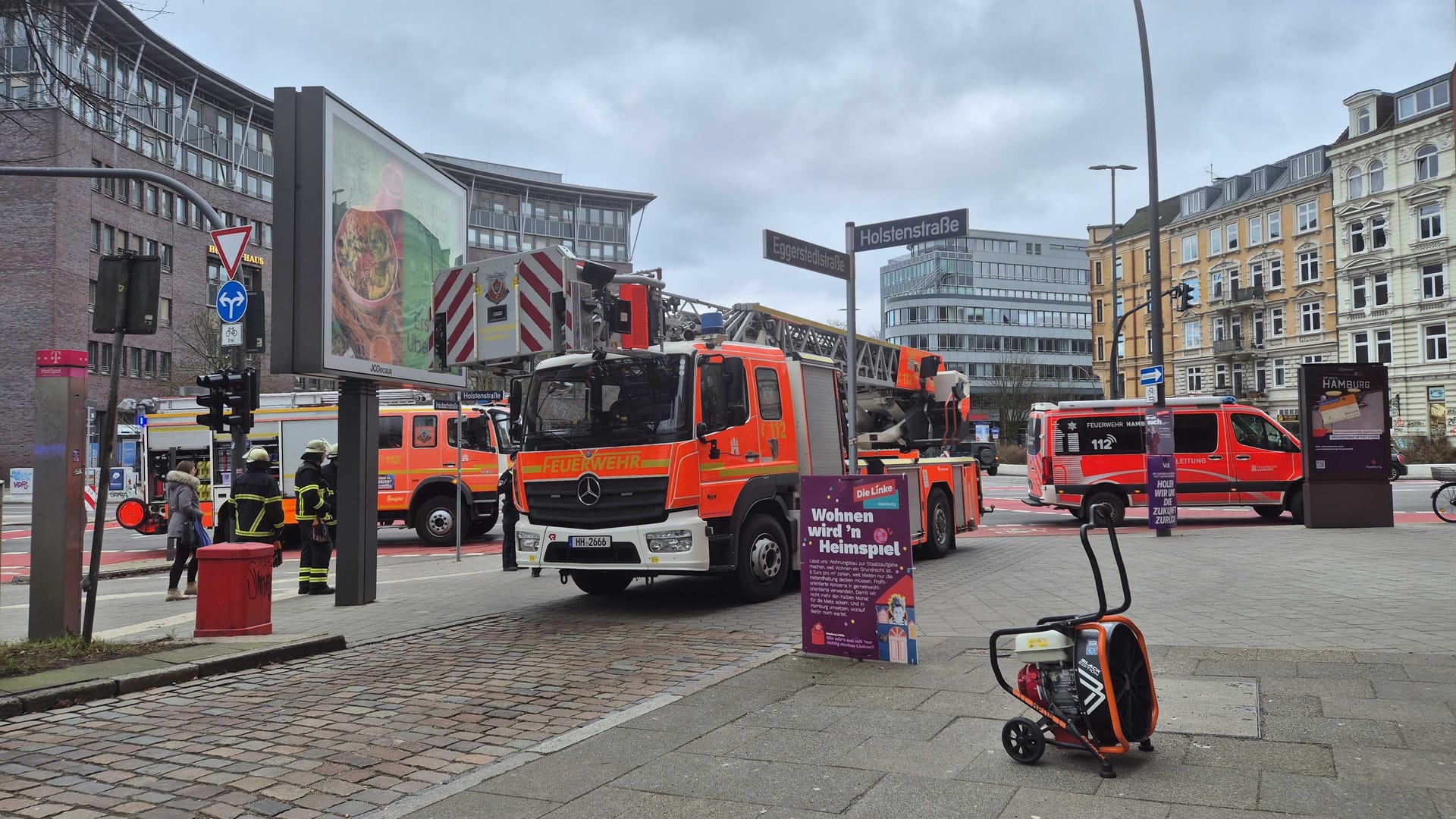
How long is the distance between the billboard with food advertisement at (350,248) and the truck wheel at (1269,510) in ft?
50.0

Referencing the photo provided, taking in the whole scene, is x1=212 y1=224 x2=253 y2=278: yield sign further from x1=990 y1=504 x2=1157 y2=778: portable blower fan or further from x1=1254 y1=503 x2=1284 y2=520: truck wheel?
x1=1254 y1=503 x2=1284 y2=520: truck wheel

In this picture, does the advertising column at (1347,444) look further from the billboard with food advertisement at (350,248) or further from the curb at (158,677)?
the curb at (158,677)

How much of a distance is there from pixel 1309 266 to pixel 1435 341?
30.3 feet

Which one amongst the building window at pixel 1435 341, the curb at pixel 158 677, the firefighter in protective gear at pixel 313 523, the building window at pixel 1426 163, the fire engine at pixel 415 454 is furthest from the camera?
the building window at pixel 1435 341

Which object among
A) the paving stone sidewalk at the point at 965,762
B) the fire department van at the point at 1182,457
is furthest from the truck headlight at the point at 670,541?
the fire department van at the point at 1182,457

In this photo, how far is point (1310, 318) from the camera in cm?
5781

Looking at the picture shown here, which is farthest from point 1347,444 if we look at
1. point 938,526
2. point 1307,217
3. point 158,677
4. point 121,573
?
point 1307,217

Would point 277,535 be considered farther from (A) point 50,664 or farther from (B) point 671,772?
(B) point 671,772

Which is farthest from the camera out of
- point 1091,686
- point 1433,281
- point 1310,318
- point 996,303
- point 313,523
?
point 996,303

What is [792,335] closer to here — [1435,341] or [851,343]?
[851,343]

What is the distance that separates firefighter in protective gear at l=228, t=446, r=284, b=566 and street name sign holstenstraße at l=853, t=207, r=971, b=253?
731cm

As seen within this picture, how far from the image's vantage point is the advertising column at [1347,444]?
53.5ft

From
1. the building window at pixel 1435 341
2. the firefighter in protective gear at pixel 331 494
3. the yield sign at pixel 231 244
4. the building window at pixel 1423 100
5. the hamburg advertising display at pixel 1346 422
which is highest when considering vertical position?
the building window at pixel 1423 100

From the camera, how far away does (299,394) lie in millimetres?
20594
